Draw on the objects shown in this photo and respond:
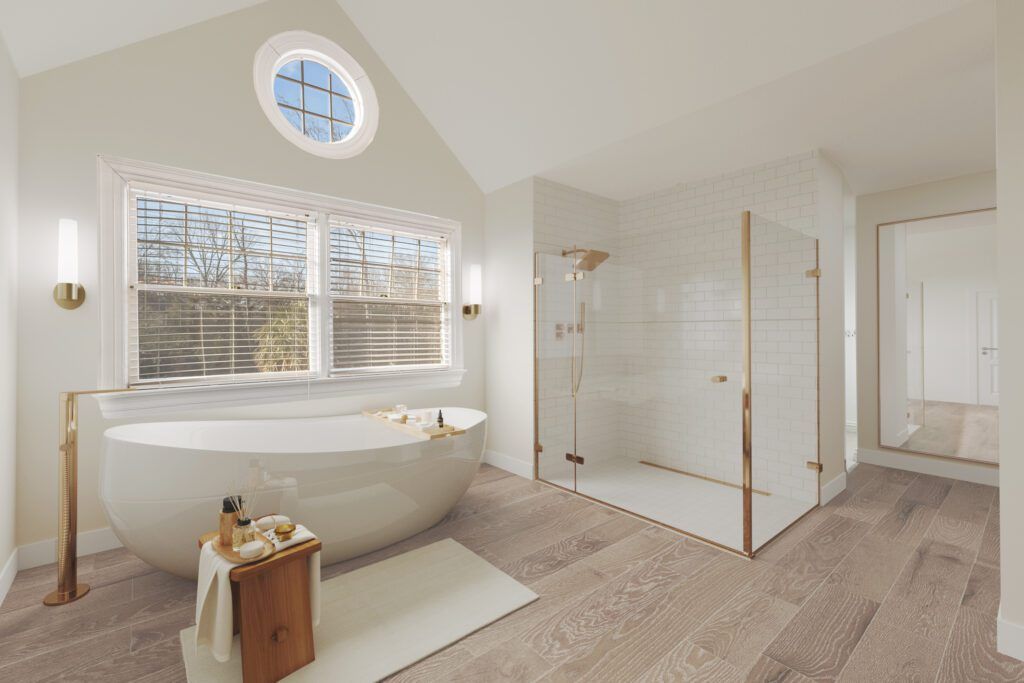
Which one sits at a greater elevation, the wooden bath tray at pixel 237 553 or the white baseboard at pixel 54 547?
the wooden bath tray at pixel 237 553

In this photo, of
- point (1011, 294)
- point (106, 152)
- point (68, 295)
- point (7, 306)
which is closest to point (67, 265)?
point (68, 295)

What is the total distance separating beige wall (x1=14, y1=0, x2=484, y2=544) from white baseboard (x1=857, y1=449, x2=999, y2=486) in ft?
15.6

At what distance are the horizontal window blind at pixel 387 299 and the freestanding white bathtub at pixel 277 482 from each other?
2.64 feet

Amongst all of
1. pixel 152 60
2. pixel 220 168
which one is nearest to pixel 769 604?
pixel 220 168

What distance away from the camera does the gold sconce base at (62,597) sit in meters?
2.08

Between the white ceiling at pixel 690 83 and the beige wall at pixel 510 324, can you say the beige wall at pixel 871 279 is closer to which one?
the white ceiling at pixel 690 83

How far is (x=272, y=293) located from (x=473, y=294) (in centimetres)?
Result: 164

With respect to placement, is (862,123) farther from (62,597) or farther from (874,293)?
(62,597)

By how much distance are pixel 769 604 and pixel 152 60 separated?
444 centimetres

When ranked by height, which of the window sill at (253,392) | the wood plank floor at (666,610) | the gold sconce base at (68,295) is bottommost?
the wood plank floor at (666,610)

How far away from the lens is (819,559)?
2.48 meters

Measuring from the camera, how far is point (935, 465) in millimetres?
3893

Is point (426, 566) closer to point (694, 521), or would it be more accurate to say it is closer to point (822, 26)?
point (694, 521)

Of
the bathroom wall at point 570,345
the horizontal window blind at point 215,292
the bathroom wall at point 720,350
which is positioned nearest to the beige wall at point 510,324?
the bathroom wall at point 570,345
